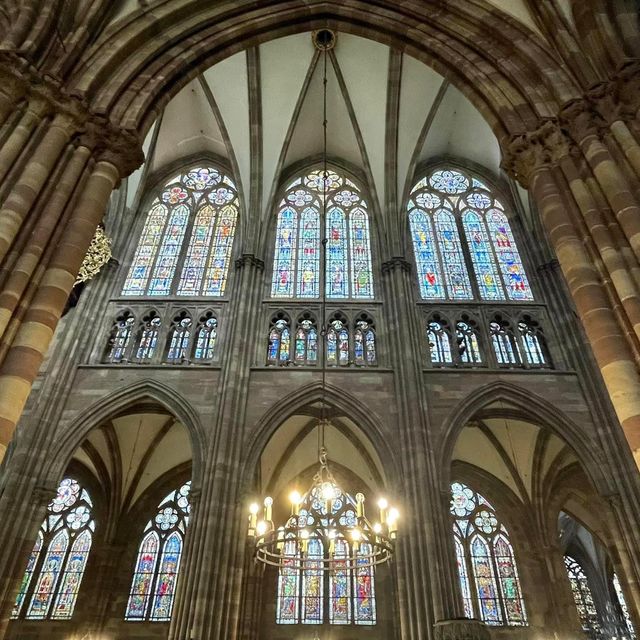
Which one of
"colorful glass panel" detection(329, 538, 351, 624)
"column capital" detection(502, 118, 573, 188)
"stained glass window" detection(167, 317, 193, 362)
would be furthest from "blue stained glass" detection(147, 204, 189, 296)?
"column capital" detection(502, 118, 573, 188)

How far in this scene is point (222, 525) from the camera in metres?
10.0

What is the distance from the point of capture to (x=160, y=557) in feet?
46.5

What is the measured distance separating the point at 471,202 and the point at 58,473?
14.2m

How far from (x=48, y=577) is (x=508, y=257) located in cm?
1582

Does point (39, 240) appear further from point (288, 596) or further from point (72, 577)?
point (288, 596)

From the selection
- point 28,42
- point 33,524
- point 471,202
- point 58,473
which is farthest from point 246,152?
point 33,524

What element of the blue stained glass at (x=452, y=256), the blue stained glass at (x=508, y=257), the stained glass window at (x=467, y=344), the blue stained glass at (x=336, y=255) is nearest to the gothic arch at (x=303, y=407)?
the stained glass window at (x=467, y=344)

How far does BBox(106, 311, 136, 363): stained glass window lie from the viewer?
42.0ft

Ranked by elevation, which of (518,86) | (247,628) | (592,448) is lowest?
(247,628)

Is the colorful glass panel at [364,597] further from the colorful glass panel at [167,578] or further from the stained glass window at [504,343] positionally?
the stained glass window at [504,343]

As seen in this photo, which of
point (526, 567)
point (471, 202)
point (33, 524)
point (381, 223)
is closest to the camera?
point (33, 524)

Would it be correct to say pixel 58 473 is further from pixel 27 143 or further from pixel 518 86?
pixel 518 86

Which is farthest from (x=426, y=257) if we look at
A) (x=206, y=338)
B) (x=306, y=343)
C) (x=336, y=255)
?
(x=206, y=338)

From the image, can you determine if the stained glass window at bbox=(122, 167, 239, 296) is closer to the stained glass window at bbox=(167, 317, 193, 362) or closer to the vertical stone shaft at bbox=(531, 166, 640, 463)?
the stained glass window at bbox=(167, 317, 193, 362)
